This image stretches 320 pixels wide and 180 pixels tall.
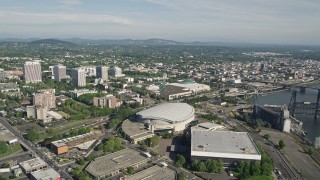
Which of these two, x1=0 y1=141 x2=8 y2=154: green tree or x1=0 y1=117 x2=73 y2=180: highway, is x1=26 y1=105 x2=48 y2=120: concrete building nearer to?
x1=0 y1=117 x2=73 y2=180: highway

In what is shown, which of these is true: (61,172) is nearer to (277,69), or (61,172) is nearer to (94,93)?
(94,93)

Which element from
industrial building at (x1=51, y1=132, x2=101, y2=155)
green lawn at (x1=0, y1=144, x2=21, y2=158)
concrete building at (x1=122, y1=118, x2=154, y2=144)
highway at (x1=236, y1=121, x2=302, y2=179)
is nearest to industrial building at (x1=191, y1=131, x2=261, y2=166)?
highway at (x1=236, y1=121, x2=302, y2=179)

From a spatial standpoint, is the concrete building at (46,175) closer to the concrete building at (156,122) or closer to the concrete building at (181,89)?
the concrete building at (156,122)

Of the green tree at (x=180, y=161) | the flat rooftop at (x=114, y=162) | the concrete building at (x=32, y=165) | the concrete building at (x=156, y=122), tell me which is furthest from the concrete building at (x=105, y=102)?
the green tree at (x=180, y=161)

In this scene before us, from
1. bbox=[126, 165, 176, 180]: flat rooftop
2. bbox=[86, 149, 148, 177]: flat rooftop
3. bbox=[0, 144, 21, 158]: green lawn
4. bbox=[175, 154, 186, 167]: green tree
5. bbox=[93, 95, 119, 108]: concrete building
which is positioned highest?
bbox=[93, 95, 119, 108]: concrete building

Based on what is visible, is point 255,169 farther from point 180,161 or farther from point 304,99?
point 304,99
